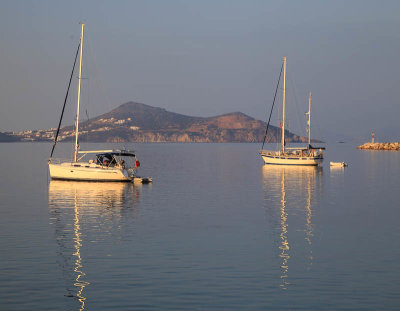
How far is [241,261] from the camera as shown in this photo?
2095 centimetres

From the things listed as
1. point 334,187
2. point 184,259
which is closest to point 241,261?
point 184,259

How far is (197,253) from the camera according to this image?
→ 22.3m

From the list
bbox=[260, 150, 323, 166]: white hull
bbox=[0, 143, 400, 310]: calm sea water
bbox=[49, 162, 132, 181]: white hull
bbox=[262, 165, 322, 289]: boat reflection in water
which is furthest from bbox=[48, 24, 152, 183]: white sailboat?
bbox=[260, 150, 323, 166]: white hull

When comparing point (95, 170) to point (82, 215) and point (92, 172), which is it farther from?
point (82, 215)

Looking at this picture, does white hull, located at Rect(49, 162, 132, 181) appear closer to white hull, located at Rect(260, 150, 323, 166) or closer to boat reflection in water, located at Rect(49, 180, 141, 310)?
boat reflection in water, located at Rect(49, 180, 141, 310)

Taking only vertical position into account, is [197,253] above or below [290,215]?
below

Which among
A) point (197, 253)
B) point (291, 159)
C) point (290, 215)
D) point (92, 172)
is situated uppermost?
point (291, 159)

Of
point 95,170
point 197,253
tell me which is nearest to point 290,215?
point 197,253

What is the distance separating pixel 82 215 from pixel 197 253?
1237 cm

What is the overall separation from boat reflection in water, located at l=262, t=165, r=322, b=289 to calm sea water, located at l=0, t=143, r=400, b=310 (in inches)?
3.2

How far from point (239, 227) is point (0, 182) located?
36.5 m

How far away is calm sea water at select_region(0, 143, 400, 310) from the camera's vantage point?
16281mm

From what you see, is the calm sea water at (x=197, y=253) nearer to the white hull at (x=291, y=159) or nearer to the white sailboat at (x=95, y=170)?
the white sailboat at (x=95, y=170)

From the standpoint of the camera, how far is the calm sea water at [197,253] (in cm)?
1628
